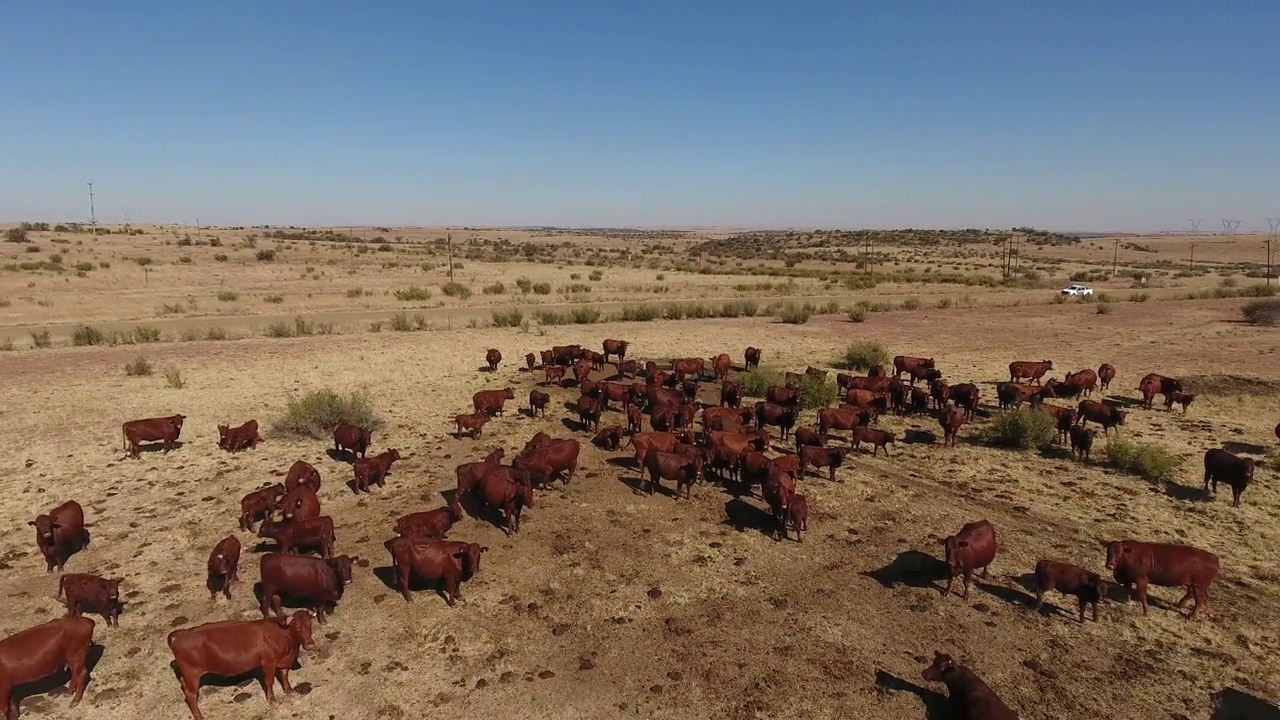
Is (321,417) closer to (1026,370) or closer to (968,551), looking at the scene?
(968,551)

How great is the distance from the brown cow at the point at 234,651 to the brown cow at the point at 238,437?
25.0 feet

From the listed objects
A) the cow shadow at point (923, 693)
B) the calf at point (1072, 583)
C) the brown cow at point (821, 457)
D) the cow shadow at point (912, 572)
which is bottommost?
the cow shadow at point (923, 693)

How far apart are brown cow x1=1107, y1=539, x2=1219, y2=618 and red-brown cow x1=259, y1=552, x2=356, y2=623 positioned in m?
9.01

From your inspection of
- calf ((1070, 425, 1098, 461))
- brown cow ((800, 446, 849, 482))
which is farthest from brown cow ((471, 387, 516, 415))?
calf ((1070, 425, 1098, 461))

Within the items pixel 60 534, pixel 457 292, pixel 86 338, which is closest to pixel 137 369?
pixel 86 338

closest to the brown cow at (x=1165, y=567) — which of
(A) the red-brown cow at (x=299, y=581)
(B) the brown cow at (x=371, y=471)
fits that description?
(A) the red-brown cow at (x=299, y=581)

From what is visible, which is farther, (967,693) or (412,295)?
(412,295)

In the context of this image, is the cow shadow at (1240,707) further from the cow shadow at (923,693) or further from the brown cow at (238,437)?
the brown cow at (238,437)

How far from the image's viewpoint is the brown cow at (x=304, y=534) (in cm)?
877

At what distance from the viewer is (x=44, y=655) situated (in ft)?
20.3

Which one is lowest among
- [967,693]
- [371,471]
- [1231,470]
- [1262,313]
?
[967,693]

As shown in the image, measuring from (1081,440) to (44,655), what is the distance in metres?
15.3

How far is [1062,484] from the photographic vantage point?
12000 mm

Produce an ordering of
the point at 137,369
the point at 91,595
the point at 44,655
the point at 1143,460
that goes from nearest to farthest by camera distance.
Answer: the point at 44,655 < the point at 91,595 < the point at 1143,460 < the point at 137,369
